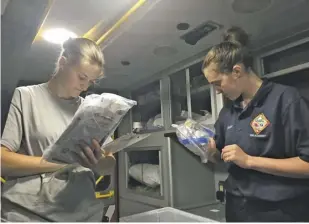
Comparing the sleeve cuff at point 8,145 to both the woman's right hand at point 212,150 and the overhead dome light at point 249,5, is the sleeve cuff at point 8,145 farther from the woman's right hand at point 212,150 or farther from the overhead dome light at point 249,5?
the overhead dome light at point 249,5

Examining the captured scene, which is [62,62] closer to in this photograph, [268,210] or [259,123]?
[259,123]

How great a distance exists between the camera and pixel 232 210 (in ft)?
3.47

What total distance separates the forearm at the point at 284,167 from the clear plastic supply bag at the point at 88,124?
0.52m

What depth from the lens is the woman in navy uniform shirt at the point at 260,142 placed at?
2.93 ft

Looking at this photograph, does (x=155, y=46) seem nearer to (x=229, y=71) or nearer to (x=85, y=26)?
(x=85, y=26)

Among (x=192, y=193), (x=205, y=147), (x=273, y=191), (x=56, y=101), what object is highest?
(x=56, y=101)

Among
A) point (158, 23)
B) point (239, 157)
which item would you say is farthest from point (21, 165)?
point (158, 23)

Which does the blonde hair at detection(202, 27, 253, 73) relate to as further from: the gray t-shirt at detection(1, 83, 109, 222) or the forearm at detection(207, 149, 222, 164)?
the gray t-shirt at detection(1, 83, 109, 222)

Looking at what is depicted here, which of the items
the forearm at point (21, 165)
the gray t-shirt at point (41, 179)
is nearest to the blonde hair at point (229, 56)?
the gray t-shirt at point (41, 179)

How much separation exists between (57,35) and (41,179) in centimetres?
83

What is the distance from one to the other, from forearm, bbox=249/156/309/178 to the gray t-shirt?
0.53 meters

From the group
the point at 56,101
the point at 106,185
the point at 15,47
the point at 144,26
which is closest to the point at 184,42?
the point at 144,26

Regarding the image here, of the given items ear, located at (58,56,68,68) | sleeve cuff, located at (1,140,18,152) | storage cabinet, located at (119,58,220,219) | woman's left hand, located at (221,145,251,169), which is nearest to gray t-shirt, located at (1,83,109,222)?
sleeve cuff, located at (1,140,18,152)

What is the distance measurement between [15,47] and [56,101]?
242mm
